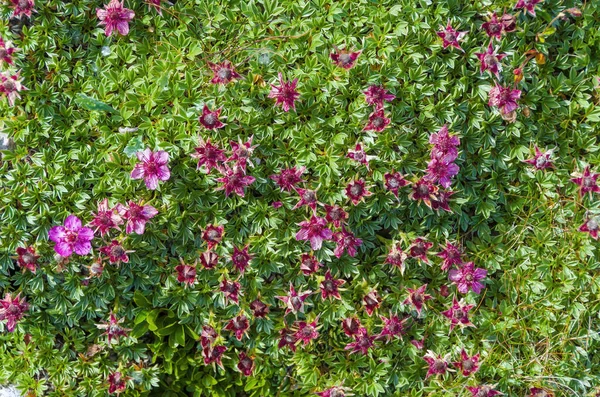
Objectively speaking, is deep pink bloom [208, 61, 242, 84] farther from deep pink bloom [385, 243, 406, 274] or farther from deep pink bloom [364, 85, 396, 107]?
deep pink bloom [385, 243, 406, 274]

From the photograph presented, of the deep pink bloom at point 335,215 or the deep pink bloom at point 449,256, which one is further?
the deep pink bloom at point 449,256

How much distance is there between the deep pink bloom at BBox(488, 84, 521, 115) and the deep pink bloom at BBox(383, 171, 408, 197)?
83cm

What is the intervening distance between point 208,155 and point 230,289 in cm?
92

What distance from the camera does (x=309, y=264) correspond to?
165 inches

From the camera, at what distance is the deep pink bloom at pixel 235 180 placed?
3.97 meters

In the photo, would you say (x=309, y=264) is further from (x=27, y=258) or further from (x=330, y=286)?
(x=27, y=258)

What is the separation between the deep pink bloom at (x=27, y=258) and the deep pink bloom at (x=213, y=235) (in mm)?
1116

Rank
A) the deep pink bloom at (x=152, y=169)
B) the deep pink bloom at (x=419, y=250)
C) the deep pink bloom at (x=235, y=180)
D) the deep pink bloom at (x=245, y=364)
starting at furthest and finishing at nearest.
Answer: the deep pink bloom at (x=245, y=364) < the deep pink bloom at (x=419, y=250) < the deep pink bloom at (x=235, y=180) < the deep pink bloom at (x=152, y=169)

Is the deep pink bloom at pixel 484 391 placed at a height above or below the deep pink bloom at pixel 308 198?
below

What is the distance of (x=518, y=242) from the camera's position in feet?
14.6

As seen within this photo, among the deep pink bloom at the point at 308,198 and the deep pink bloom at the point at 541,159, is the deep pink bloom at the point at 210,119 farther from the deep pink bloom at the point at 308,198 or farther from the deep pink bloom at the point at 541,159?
the deep pink bloom at the point at 541,159

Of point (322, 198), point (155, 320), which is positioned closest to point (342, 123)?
point (322, 198)

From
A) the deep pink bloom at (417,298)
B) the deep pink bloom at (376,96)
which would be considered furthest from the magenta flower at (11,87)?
the deep pink bloom at (417,298)

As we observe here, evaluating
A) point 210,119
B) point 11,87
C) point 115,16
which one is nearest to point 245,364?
point 210,119
